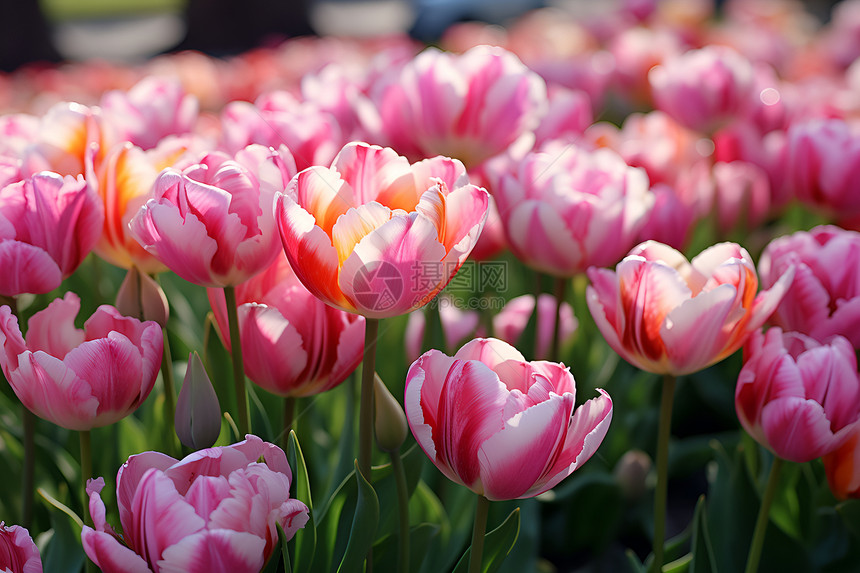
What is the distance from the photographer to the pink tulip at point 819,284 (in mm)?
766

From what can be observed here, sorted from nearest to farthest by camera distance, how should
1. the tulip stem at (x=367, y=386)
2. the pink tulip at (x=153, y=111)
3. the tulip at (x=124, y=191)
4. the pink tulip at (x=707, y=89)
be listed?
the tulip stem at (x=367, y=386) < the tulip at (x=124, y=191) < the pink tulip at (x=153, y=111) < the pink tulip at (x=707, y=89)

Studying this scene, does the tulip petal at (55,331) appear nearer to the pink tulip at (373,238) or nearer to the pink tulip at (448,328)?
the pink tulip at (373,238)

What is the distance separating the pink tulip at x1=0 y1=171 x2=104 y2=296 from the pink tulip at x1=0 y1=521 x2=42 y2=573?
20cm

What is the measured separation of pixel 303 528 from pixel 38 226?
331mm

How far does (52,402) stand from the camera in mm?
604

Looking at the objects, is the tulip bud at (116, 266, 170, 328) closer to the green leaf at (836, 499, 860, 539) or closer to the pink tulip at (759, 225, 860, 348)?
the pink tulip at (759, 225, 860, 348)

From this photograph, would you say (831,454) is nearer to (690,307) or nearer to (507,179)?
(690,307)

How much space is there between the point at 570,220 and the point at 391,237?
0.38 meters

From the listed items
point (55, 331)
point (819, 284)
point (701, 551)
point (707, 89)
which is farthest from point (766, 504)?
point (707, 89)

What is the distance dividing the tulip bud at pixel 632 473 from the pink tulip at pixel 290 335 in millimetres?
531

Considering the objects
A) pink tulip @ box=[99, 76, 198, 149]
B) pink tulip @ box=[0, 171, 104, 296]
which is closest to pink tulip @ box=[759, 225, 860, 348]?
pink tulip @ box=[0, 171, 104, 296]

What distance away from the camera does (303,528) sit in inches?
26.0

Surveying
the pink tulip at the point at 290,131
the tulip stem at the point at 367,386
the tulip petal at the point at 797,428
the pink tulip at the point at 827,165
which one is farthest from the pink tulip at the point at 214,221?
the pink tulip at the point at 827,165

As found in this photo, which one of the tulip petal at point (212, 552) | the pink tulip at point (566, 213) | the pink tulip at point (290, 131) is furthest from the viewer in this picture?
the pink tulip at point (290, 131)
